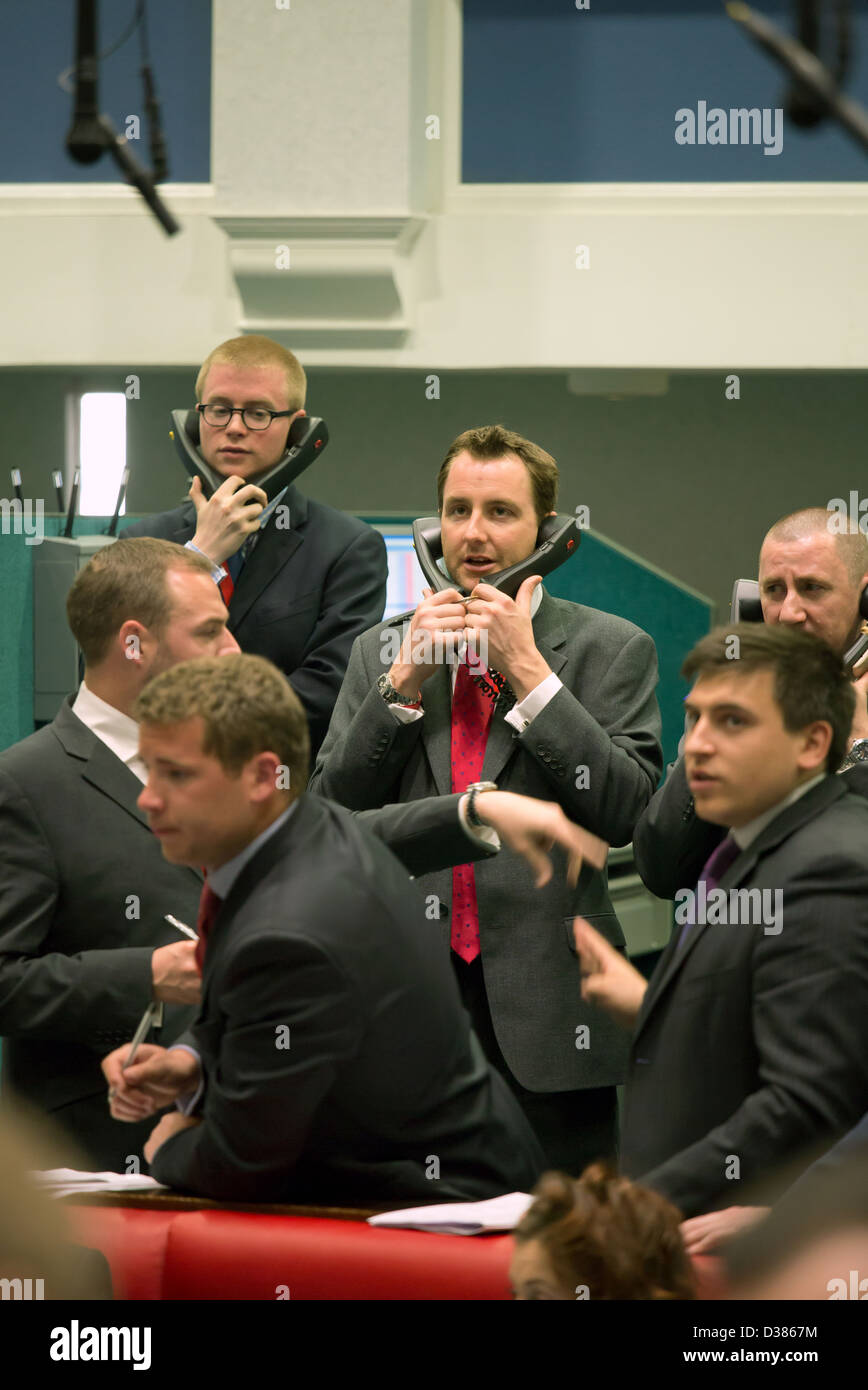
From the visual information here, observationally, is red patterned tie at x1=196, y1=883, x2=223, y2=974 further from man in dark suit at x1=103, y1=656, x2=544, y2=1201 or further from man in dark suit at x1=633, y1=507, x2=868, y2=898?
man in dark suit at x1=633, y1=507, x2=868, y2=898

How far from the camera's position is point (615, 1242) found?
1.41 m

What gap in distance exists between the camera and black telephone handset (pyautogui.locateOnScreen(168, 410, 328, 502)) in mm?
3154

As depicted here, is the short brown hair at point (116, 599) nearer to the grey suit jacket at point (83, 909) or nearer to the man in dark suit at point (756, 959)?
the grey suit jacket at point (83, 909)

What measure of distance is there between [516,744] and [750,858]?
733 mm

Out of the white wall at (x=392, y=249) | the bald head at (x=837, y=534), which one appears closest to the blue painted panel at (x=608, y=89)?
the white wall at (x=392, y=249)

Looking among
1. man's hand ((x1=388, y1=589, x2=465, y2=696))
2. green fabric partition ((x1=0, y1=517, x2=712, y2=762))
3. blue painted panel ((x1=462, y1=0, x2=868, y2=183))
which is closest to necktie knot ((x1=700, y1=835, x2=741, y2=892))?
man's hand ((x1=388, y1=589, x2=465, y2=696))

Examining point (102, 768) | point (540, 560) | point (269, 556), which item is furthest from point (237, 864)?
point (269, 556)

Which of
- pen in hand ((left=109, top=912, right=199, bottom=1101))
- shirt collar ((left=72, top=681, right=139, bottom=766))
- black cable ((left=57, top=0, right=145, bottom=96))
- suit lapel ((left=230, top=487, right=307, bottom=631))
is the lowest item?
pen in hand ((left=109, top=912, right=199, bottom=1101))

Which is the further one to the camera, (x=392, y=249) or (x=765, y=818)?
(x=392, y=249)

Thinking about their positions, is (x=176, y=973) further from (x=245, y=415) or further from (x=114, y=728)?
(x=245, y=415)

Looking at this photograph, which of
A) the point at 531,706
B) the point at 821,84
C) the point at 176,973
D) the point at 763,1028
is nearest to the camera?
the point at 821,84

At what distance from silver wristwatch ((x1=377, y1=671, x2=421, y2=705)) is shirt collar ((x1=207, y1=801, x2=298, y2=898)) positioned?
26.9 inches

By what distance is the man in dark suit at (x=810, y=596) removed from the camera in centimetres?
245
